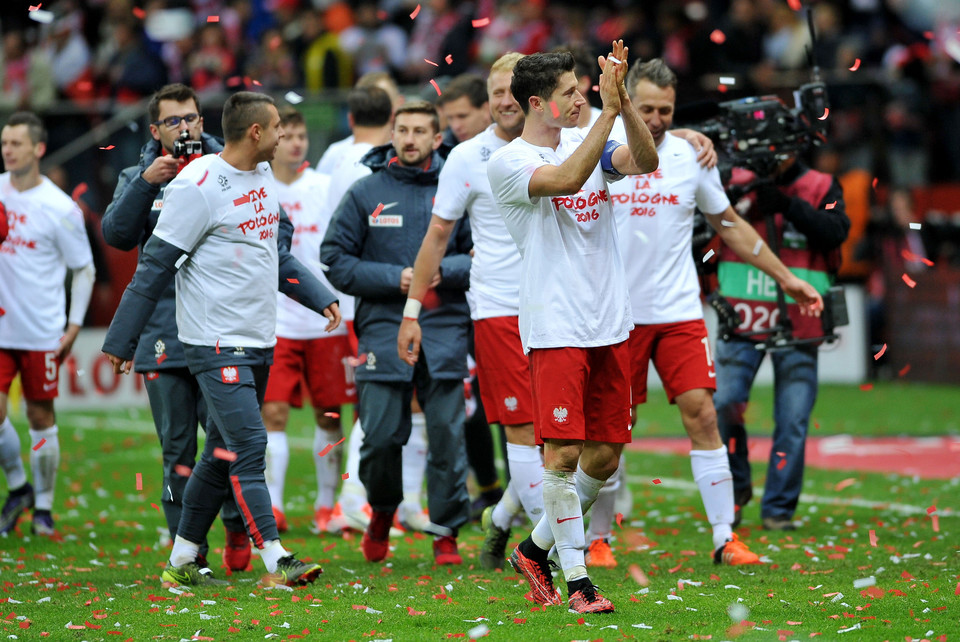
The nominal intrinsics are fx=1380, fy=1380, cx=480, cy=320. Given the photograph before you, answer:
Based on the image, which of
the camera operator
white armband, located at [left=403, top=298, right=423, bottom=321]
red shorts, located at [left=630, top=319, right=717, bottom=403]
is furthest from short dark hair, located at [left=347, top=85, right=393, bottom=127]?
red shorts, located at [left=630, top=319, right=717, bottom=403]

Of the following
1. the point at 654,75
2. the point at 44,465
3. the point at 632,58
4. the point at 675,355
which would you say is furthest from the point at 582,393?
the point at 632,58

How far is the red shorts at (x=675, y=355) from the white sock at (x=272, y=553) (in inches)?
81.0

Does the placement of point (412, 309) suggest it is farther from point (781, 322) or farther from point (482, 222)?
point (781, 322)

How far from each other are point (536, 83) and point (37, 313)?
4.60m

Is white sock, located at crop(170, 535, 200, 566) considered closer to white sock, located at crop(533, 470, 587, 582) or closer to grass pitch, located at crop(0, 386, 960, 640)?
grass pitch, located at crop(0, 386, 960, 640)

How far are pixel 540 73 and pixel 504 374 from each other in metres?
1.87

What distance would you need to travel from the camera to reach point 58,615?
604 cm

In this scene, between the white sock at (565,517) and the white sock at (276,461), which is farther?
the white sock at (276,461)

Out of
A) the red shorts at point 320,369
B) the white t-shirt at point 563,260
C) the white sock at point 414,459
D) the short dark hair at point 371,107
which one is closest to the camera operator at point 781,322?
the white sock at point 414,459

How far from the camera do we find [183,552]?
684cm

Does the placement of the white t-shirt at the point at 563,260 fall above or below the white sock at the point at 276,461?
above

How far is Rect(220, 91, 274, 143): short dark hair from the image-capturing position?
6672 millimetres

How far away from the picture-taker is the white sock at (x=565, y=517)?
5879mm

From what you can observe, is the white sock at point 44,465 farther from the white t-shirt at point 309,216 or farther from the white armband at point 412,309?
the white armband at point 412,309
